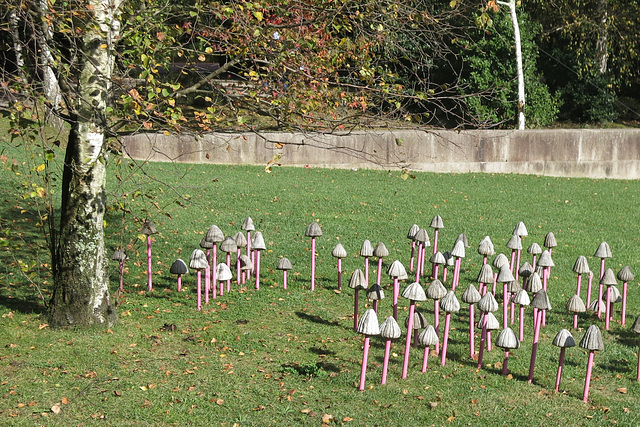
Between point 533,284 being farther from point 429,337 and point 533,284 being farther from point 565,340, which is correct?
point 429,337

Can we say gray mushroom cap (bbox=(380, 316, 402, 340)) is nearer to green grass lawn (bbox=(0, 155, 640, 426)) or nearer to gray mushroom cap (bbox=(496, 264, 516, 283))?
green grass lawn (bbox=(0, 155, 640, 426))

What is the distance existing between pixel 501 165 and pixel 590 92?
8.61 meters

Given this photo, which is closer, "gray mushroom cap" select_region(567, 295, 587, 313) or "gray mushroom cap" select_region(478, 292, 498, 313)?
"gray mushroom cap" select_region(478, 292, 498, 313)

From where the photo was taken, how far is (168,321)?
28.3ft

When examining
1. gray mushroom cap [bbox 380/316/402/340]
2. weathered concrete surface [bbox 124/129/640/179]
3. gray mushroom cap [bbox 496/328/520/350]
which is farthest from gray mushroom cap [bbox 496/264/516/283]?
weathered concrete surface [bbox 124/129/640/179]

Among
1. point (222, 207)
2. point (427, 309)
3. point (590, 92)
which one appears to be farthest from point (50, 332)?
point (590, 92)

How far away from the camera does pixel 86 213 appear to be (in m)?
7.85

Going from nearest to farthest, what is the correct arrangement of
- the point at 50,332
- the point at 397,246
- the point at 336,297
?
1. the point at 50,332
2. the point at 336,297
3. the point at 397,246

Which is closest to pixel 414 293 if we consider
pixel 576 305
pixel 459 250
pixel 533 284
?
pixel 533 284

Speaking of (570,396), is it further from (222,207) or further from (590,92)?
(590,92)

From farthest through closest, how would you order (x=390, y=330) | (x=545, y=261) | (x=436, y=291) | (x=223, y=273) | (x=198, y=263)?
(x=223, y=273) → (x=198, y=263) → (x=545, y=261) → (x=436, y=291) → (x=390, y=330)

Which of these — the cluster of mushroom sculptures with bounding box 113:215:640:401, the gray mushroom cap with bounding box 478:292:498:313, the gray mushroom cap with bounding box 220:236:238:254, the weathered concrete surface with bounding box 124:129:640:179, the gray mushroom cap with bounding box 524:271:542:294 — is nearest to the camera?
the cluster of mushroom sculptures with bounding box 113:215:640:401

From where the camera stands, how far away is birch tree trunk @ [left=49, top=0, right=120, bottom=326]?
765 centimetres


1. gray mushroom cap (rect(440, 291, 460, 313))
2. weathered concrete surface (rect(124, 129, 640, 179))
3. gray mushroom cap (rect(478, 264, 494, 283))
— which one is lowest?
gray mushroom cap (rect(440, 291, 460, 313))
